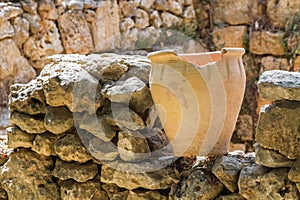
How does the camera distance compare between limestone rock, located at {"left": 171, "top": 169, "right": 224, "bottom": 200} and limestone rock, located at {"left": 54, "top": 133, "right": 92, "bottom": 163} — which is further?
limestone rock, located at {"left": 54, "top": 133, "right": 92, "bottom": 163}

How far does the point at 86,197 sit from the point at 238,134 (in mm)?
3036

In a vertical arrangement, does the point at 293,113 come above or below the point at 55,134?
above

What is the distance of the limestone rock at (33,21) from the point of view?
330 cm

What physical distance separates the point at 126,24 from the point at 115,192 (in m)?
2.52

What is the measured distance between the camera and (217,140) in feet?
5.51

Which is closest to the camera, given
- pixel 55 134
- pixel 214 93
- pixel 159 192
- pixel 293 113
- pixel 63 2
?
pixel 293 113

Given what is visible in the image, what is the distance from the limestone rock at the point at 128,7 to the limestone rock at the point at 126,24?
2.1 inches

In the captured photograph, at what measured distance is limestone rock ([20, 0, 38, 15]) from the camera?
10.7 feet

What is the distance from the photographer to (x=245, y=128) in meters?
4.51

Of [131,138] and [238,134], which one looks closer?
[131,138]

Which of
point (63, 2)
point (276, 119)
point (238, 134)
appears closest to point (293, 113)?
point (276, 119)

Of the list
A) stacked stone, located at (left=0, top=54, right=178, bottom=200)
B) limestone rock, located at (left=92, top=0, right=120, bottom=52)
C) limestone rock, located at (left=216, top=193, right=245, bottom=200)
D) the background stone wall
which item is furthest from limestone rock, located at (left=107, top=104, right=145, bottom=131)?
limestone rock, located at (left=92, top=0, right=120, bottom=52)

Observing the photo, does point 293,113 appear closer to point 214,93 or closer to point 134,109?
point 214,93

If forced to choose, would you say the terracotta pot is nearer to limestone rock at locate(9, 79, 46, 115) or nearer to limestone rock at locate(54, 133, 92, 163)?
limestone rock at locate(54, 133, 92, 163)
